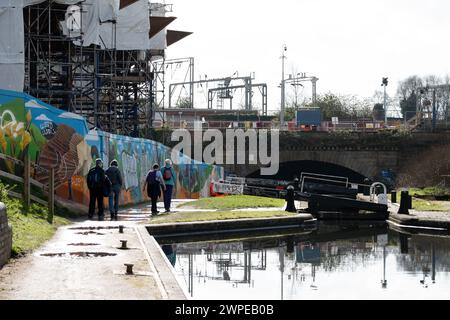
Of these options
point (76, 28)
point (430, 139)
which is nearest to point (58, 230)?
point (76, 28)

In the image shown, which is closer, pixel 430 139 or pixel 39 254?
Result: pixel 39 254

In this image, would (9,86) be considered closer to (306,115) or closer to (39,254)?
(39,254)

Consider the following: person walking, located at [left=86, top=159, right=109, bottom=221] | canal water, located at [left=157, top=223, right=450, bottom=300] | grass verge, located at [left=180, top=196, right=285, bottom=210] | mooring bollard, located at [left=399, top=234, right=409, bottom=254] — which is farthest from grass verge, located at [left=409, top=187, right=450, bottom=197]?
person walking, located at [left=86, top=159, right=109, bottom=221]

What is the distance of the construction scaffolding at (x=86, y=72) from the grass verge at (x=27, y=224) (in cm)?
1769

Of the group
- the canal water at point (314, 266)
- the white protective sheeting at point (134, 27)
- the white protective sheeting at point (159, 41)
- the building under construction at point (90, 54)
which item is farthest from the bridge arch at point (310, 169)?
the canal water at point (314, 266)

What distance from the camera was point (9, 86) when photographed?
3206 cm

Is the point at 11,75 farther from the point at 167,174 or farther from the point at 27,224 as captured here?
the point at 27,224

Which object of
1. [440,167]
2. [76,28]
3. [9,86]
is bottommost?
[440,167]

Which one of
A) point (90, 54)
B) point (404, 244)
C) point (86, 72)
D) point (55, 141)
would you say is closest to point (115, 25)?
point (90, 54)

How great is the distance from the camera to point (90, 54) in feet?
164

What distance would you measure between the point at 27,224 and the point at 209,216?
675cm

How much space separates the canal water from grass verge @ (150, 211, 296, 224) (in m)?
1.06
